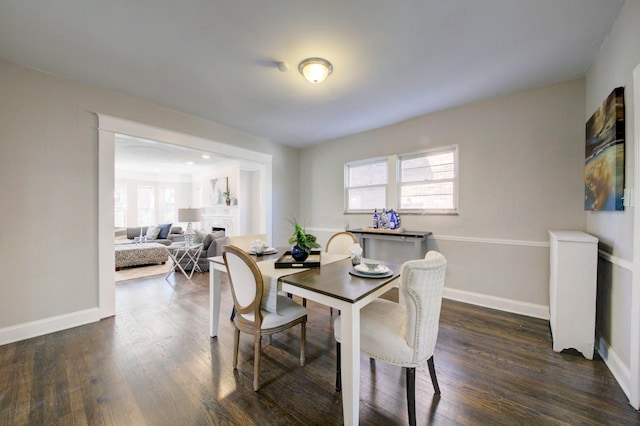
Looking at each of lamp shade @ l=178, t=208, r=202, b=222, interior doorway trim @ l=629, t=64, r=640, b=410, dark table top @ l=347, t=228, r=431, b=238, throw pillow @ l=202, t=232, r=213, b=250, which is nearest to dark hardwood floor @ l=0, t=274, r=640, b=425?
interior doorway trim @ l=629, t=64, r=640, b=410

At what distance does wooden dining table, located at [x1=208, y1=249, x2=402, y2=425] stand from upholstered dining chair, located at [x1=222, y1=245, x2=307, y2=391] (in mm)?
126

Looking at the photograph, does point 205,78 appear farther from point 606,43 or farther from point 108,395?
point 606,43

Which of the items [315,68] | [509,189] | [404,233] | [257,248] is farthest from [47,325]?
[509,189]

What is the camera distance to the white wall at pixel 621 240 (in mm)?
1587

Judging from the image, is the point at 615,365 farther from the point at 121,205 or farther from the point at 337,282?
the point at 121,205

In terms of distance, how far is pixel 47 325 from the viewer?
246cm

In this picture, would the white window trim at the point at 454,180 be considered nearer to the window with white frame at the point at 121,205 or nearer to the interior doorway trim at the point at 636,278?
the interior doorway trim at the point at 636,278

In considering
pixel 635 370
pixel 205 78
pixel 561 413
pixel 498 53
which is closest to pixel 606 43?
pixel 498 53

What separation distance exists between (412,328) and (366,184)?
10.5 feet

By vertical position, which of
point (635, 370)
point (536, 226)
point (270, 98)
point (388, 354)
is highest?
point (270, 98)

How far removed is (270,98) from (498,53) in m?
2.35

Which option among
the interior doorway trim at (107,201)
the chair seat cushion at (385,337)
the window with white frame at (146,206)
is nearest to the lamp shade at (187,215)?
the interior doorway trim at (107,201)

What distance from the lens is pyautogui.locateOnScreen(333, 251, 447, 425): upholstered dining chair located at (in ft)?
4.27

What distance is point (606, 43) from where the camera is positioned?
2008 millimetres
